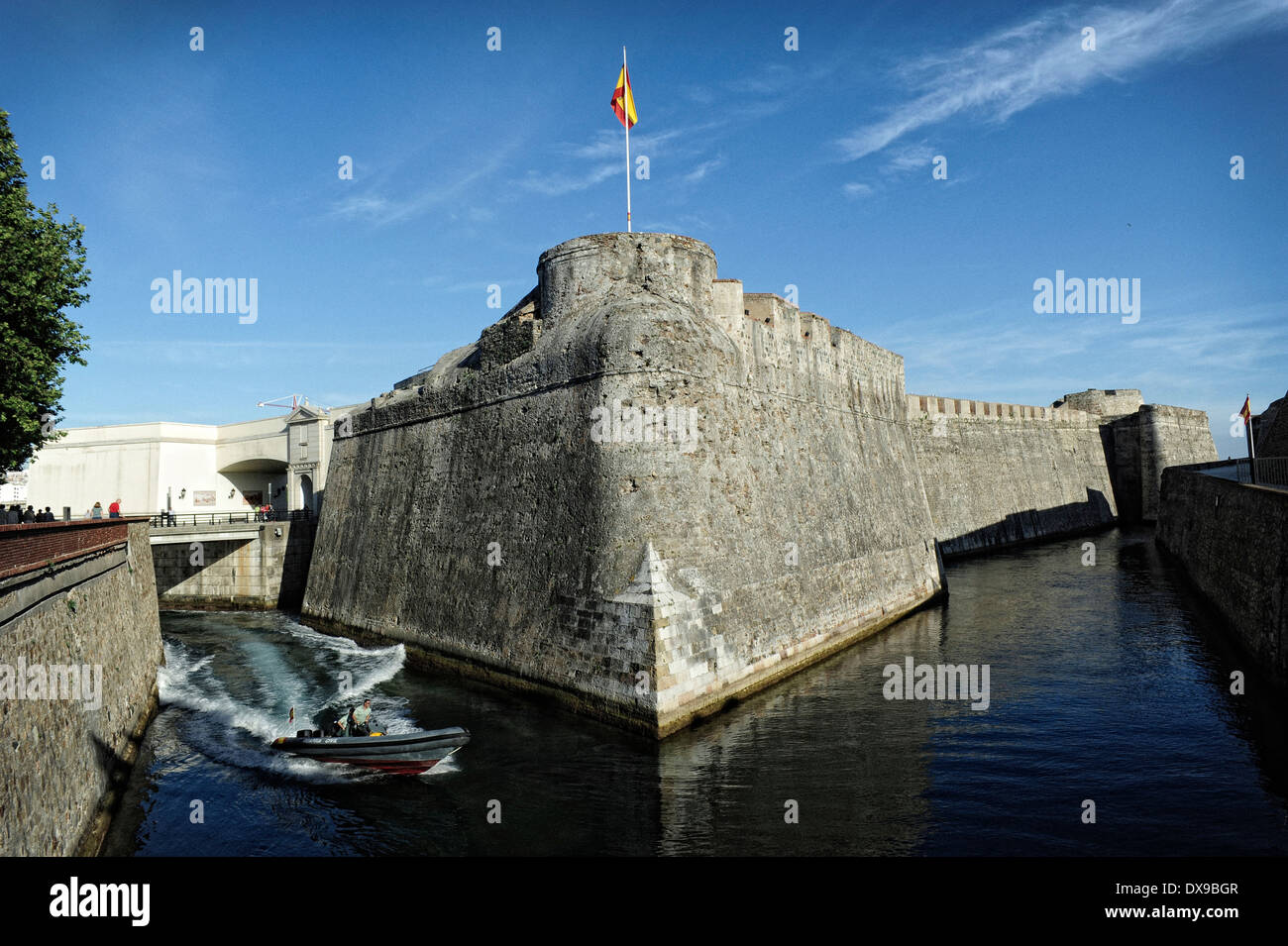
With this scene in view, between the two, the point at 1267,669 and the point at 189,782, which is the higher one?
the point at 1267,669

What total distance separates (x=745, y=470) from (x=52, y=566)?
14.5m

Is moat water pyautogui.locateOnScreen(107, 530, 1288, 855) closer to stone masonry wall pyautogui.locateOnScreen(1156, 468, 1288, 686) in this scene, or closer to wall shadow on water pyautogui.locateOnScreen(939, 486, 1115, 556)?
stone masonry wall pyautogui.locateOnScreen(1156, 468, 1288, 686)

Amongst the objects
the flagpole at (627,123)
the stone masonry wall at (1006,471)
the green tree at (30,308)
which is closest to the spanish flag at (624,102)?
the flagpole at (627,123)

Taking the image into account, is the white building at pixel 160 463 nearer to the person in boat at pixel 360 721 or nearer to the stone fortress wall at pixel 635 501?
the stone fortress wall at pixel 635 501

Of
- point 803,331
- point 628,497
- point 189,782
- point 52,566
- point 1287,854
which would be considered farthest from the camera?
point 803,331

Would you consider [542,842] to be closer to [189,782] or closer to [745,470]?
[189,782]

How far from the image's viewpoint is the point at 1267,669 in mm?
16875

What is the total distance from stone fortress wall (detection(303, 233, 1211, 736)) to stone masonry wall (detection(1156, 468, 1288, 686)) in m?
9.44

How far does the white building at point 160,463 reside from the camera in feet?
152

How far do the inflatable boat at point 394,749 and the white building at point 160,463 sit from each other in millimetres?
34660

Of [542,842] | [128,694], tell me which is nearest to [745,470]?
[542,842]

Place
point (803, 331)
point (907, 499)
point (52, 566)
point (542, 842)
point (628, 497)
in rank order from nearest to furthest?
point (542, 842) < point (52, 566) < point (628, 497) < point (803, 331) < point (907, 499)
